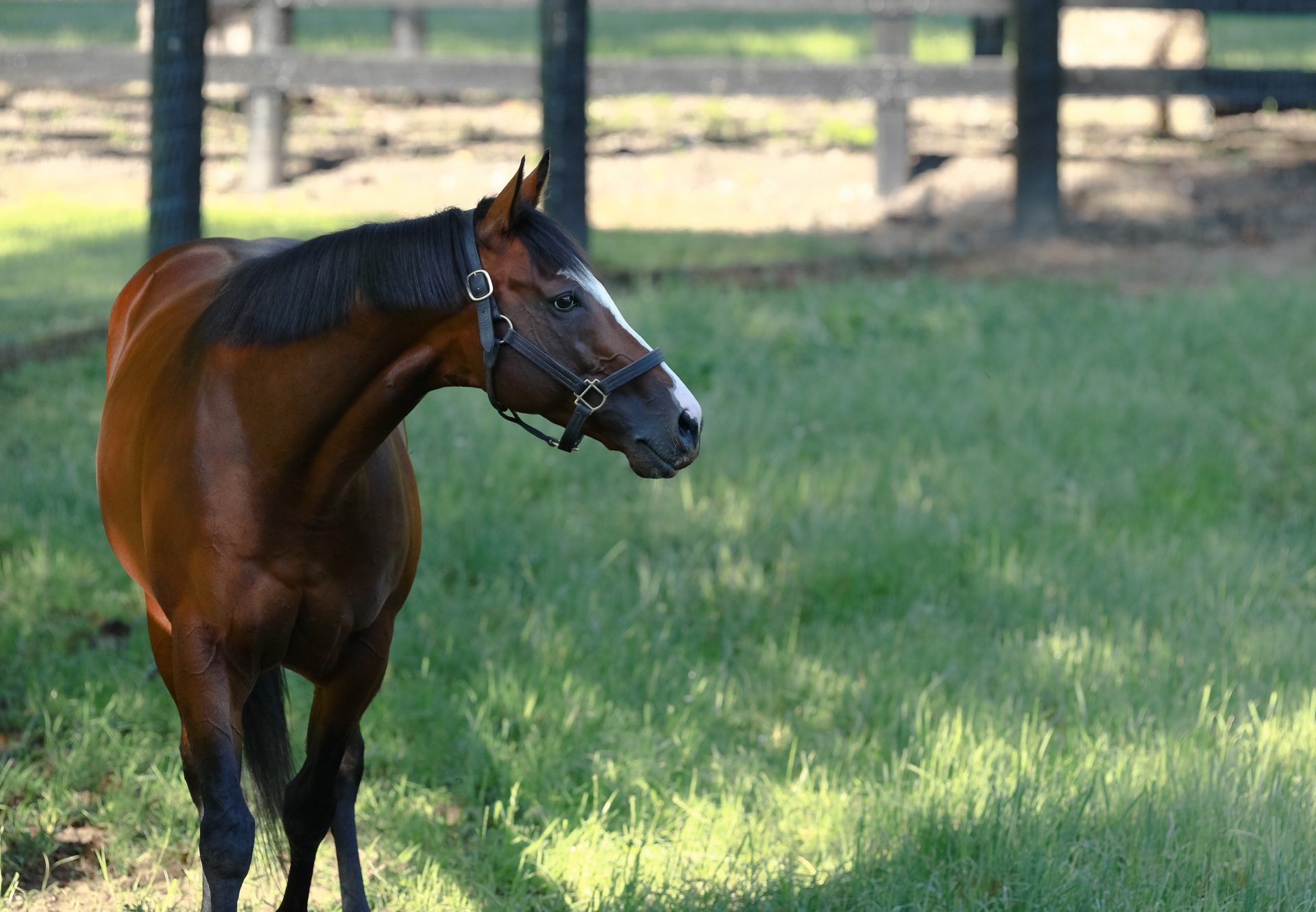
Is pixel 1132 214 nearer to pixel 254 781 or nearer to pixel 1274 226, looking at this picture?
pixel 1274 226

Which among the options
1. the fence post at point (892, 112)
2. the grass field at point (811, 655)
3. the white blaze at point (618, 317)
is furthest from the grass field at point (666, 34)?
the white blaze at point (618, 317)

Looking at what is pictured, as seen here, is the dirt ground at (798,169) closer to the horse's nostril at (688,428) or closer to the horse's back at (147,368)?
the horse's back at (147,368)

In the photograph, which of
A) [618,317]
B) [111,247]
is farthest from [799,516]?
[111,247]

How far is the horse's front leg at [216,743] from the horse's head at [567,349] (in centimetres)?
80

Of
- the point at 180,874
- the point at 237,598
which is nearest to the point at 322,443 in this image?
the point at 237,598

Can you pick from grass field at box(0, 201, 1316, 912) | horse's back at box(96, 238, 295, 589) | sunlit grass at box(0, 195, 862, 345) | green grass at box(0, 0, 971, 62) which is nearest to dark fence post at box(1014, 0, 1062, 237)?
sunlit grass at box(0, 195, 862, 345)

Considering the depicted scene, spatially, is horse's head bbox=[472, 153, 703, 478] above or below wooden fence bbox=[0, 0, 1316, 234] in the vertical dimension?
below

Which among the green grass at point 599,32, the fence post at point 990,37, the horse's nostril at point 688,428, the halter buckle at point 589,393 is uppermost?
the green grass at point 599,32

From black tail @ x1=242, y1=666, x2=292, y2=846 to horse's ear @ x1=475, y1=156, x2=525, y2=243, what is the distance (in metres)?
1.30

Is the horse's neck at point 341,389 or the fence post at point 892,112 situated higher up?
the fence post at point 892,112

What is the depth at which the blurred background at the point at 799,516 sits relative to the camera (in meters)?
3.58

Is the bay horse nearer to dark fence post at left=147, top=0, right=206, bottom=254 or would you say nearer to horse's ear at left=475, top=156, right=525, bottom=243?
horse's ear at left=475, top=156, right=525, bottom=243

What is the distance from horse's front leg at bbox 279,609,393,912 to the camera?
3039 mm

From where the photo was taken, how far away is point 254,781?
339 cm
